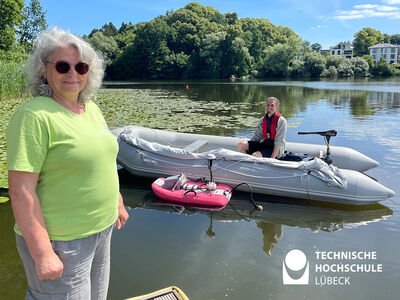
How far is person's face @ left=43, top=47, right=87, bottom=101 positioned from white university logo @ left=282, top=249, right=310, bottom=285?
2.42 metres

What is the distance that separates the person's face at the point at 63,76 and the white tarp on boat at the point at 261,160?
10.8 feet

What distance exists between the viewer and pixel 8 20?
62.6 ft

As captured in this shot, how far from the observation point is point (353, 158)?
17.0ft

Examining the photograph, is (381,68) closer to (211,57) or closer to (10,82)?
(211,57)

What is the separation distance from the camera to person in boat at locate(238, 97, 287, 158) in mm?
4828

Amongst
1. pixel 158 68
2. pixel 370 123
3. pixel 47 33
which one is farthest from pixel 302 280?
pixel 158 68

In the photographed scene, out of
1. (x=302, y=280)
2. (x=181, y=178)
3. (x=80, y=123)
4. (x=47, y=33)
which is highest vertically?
(x=47, y=33)

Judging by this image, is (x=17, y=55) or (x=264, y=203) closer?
(x=264, y=203)

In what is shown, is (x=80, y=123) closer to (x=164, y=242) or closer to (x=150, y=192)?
(x=164, y=242)

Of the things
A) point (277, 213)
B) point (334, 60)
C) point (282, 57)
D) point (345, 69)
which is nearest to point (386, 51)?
point (334, 60)

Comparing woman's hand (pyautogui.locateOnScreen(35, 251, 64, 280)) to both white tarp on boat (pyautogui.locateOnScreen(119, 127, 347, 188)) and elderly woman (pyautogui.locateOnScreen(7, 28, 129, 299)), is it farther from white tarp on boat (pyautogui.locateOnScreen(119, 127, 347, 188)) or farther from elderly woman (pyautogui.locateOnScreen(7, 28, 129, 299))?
white tarp on boat (pyautogui.locateOnScreen(119, 127, 347, 188))

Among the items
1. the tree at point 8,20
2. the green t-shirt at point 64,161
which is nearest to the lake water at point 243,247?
the green t-shirt at point 64,161

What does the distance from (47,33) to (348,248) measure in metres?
3.34

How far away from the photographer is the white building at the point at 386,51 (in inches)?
2876
